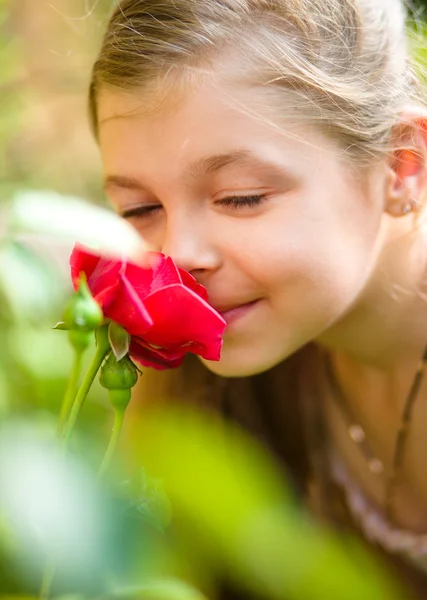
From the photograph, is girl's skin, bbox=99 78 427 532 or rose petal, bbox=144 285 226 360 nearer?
rose petal, bbox=144 285 226 360

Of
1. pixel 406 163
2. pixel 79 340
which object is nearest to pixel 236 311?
pixel 406 163

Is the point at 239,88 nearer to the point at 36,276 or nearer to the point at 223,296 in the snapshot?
the point at 223,296

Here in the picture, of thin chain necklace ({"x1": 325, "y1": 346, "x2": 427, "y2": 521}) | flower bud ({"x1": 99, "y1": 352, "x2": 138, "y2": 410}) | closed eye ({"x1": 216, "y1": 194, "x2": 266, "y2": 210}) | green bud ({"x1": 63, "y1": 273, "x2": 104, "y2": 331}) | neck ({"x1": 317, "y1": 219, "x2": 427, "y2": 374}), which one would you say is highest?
green bud ({"x1": 63, "y1": 273, "x2": 104, "y2": 331})

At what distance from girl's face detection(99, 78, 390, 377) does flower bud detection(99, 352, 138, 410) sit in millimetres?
288

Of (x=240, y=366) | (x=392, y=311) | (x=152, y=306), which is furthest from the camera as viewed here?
(x=392, y=311)

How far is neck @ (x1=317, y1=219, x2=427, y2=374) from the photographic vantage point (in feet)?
3.88

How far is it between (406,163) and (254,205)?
11.0 inches

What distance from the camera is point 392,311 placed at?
4.10 ft

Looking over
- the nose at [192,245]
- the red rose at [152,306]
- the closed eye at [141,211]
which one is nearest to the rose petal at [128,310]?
the red rose at [152,306]

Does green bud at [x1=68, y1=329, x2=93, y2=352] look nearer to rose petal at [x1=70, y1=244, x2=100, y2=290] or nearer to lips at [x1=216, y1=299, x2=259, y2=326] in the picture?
rose petal at [x1=70, y1=244, x2=100, y2=290]

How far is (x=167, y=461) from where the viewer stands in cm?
43

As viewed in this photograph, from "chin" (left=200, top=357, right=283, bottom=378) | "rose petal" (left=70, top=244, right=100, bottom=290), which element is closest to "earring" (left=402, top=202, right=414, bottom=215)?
"chin" (left=200, top=357, right=283, bottom=378)

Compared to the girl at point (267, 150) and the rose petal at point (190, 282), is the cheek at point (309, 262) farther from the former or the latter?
the rose petal at point (190, 282)

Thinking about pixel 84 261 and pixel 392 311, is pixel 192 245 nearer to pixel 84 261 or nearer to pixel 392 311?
pixel 84 261
